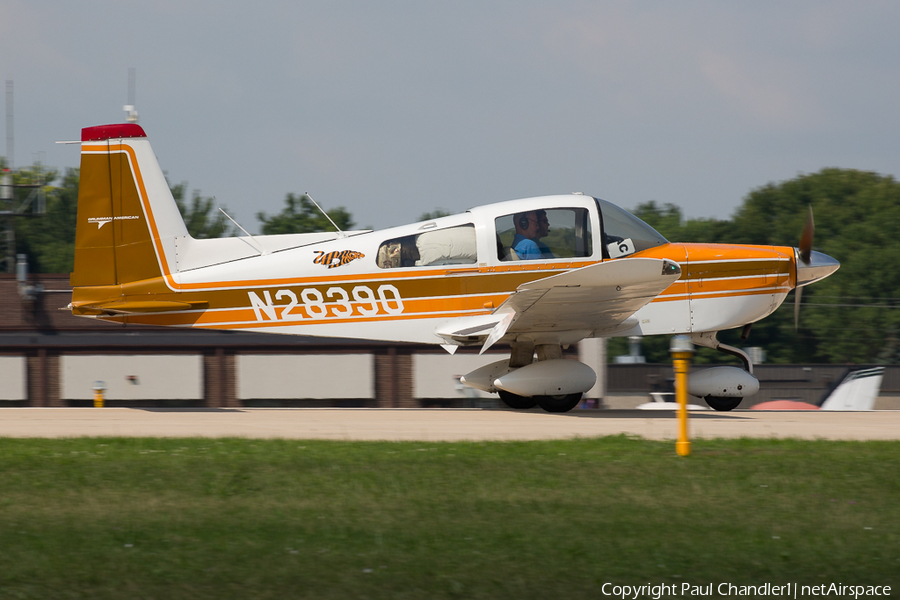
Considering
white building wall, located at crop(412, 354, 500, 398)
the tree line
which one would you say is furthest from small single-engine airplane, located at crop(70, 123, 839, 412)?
the tree line

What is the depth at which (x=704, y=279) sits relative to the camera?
11188mm

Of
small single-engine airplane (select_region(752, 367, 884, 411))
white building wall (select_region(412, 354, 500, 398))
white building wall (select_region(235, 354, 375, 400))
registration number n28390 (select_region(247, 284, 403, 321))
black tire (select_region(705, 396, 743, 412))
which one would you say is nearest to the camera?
registration number n28390 (select_region(247, 284, 403, 321))

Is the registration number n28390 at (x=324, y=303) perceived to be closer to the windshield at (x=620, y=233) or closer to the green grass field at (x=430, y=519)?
the windshield at (x=620, y=233)

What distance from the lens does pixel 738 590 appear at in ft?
14.0

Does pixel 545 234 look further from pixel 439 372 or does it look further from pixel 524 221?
pixel 439 372

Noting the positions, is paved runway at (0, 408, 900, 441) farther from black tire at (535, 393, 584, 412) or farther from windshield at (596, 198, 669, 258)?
windshield at (596, 198, 669, 258)

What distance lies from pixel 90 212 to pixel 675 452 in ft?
25.8

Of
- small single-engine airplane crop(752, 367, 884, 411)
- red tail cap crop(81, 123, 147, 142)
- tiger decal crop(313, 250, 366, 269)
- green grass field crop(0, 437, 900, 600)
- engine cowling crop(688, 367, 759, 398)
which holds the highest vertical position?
red tail cap crop(81, 123, 147, 142)

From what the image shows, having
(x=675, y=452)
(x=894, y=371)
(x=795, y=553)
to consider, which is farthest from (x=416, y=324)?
(x=894, y=371)

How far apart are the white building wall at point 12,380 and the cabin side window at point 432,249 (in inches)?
414

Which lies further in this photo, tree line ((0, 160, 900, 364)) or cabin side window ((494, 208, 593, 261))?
tree line ((0, 160, 900, 364))

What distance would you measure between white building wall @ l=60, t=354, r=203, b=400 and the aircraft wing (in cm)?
911

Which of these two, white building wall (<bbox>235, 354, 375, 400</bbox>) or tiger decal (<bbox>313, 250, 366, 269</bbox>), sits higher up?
tiger decal (<bbox>313, 250, 366, 269</bbox>)

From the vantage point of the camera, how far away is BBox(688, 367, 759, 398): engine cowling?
11.4m
